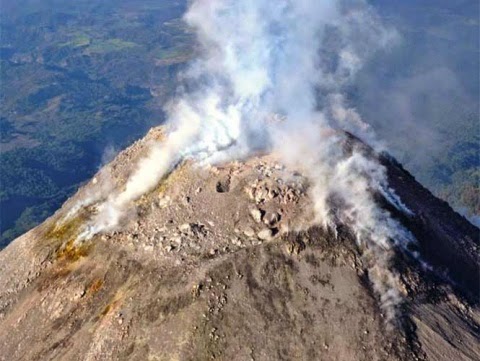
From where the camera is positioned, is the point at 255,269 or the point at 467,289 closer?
the point at 255,269

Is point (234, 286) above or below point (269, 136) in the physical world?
above

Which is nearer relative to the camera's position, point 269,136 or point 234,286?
point 234,286

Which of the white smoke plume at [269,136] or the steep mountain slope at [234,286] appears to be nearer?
the steep mountain slope at [234,286]

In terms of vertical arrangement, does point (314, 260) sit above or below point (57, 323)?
above

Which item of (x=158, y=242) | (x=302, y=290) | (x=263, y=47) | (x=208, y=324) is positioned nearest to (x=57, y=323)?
(x=158, y=242)

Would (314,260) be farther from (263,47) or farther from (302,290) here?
(263,47)

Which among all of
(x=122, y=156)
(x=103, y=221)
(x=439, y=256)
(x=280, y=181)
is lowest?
(x=122, y=156)

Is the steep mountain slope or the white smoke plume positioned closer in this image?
the steep mountain slope

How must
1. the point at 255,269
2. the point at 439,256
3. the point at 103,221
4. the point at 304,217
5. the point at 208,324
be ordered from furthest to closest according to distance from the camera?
the point at 103,221, the point at 439,256, the point at 304,217, the point at 255,269, the point at 208,324
